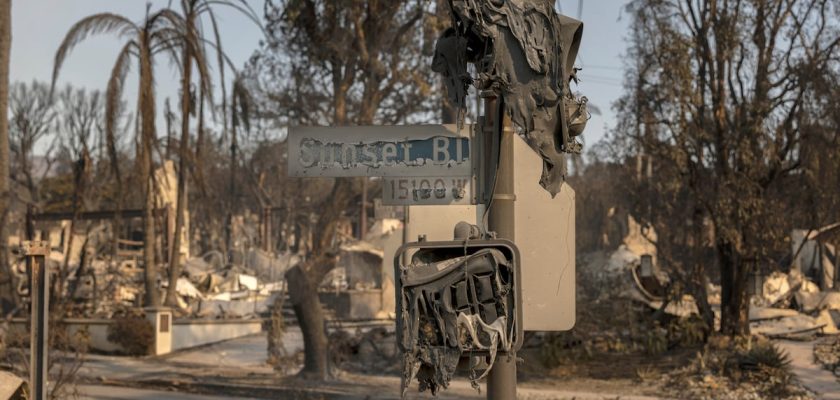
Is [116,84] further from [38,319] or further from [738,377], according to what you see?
[38,319]

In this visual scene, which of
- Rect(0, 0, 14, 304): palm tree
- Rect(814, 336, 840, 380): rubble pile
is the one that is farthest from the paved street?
Rect(814, 336, 840, 380): rubble pile

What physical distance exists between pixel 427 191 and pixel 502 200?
46cm

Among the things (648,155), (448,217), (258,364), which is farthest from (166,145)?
(448,217)

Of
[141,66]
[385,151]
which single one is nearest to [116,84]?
[141,66]

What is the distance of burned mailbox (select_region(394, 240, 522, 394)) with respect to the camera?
278cm

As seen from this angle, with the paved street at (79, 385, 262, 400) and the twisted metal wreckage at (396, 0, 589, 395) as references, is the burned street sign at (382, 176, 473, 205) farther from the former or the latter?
the paved street at (79, 385, 262, 400)

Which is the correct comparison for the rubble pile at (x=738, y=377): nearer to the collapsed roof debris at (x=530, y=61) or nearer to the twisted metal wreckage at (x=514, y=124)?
the twisted metal wreckage at (x=514, y=124)

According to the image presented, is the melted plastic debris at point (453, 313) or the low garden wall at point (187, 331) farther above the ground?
the melted plastic debris at point (453, 313)

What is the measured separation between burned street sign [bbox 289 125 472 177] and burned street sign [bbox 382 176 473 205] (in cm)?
4

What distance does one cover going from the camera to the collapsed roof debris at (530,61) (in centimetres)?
328

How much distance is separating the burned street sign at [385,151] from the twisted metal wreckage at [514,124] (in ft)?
0.56

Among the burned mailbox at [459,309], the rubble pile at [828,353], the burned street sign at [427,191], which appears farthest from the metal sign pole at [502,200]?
the rubble pile at [828,353]

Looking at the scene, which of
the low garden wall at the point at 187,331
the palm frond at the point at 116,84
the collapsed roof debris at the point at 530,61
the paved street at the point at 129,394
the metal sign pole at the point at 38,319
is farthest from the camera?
the low garden wall at the point at 187,331

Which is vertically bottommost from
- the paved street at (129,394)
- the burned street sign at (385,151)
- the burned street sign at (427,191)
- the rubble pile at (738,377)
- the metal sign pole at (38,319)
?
the paved street at (129,394)
